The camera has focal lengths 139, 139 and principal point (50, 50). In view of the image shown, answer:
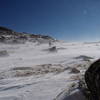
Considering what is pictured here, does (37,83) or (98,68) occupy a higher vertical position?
(98,68)

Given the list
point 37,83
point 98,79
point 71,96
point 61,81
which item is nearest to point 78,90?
point 71,96

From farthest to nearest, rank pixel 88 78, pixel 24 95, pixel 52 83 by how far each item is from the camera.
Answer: pixel 52 83
pixel 24 95
pixel 88 78

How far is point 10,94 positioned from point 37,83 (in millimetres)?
923

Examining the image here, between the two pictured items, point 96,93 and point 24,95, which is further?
point 24,95

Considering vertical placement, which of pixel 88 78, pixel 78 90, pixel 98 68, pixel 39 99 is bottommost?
pixel 39 99

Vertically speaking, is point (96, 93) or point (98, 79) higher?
point (98, 79)

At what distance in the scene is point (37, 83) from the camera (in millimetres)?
4312

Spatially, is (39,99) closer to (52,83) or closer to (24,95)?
(24,95)

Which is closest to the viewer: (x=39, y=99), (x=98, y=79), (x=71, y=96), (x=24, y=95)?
(x=98, y=79)

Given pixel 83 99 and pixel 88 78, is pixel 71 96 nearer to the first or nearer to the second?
pixel 83 99

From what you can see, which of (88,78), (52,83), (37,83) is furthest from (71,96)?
(37,83)

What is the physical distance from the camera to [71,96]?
308cm

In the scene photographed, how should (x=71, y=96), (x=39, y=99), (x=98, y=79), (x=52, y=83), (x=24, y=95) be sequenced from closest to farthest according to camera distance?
(x=98, y=79) → (x=71, y=96) → (x=39, y=99) → (x=24, y=95) → (x=52, y=83)

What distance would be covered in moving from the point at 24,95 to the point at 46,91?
1.88 ft
